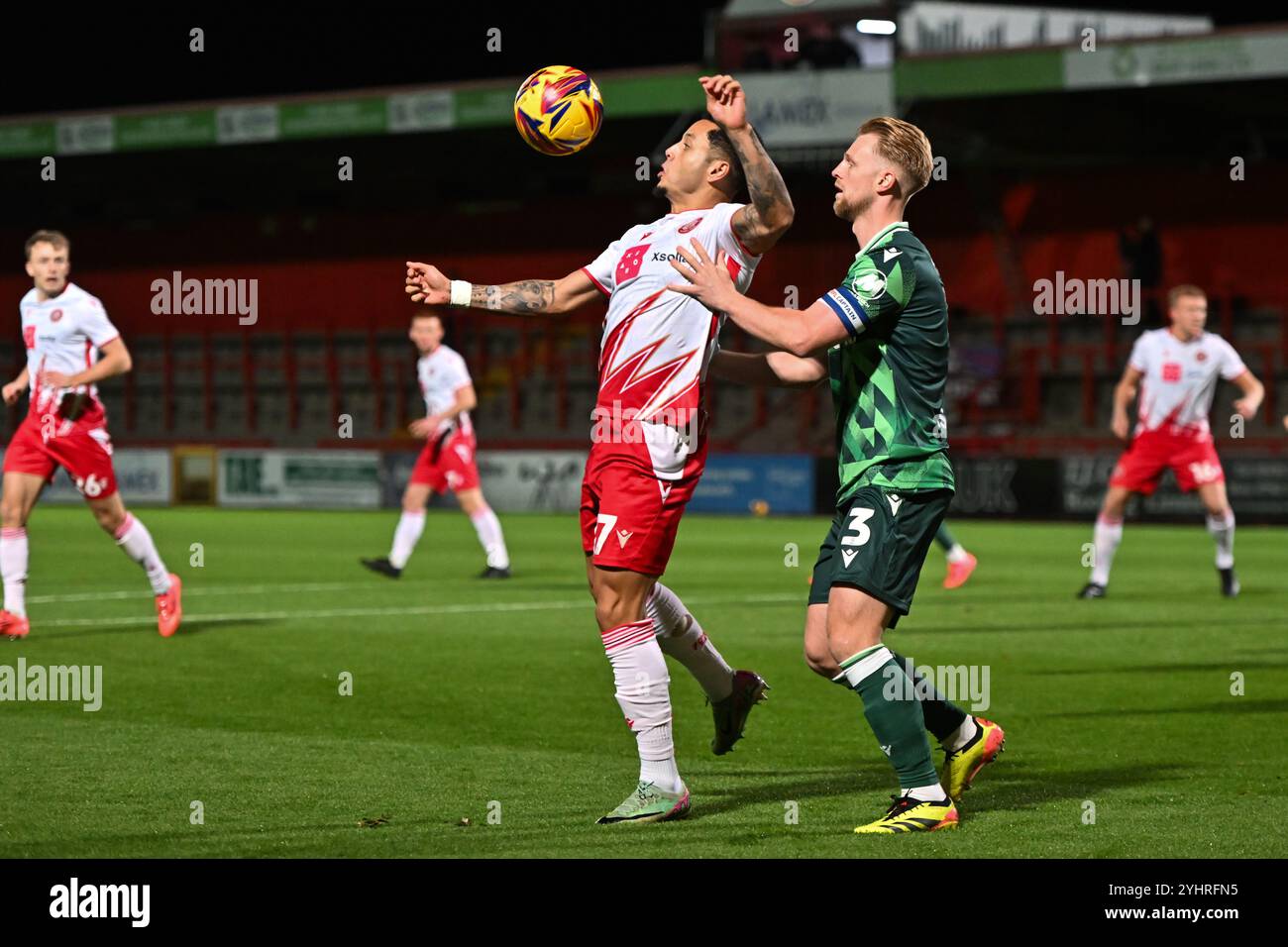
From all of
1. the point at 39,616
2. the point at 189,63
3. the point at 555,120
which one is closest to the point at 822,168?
the point at 189,63

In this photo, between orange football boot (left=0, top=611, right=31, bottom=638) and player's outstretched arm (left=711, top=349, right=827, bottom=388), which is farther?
orange football boot (left=0, top=611, right=31, bottom=638)

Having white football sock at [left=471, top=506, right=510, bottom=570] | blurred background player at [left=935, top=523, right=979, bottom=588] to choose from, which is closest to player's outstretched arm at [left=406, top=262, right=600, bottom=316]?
blurred background player at [left=935, top=523, right=979, bottom=588]

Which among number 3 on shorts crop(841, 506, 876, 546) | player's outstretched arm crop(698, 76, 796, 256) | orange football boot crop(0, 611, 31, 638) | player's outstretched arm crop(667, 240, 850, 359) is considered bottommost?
orange football boot crop(0, 611, 31, 638)

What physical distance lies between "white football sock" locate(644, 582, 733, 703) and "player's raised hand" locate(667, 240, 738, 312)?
1.36 m

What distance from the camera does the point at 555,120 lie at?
7.32 m

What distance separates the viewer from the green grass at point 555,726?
585cm

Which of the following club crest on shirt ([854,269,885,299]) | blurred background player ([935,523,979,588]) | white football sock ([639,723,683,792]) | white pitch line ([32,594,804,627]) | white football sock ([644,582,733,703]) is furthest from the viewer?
blurred background player ([935,523,979,588])

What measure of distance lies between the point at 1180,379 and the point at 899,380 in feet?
34.3

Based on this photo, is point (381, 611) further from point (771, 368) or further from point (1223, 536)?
point (771, 368)

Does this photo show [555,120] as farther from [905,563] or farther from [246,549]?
[246,549]

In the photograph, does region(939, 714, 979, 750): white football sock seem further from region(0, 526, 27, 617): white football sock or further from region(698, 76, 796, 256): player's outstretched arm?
region(0, 526, 27, 617): white football sock

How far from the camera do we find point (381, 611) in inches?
539

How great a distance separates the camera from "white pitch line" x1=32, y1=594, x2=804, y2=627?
12784 mm
